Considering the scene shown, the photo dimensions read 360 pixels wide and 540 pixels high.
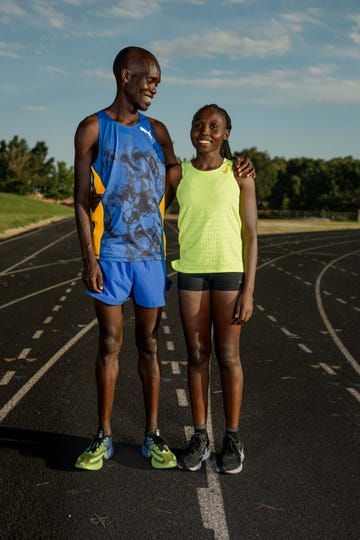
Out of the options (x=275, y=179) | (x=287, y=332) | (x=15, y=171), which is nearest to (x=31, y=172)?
(x=15, y=171)

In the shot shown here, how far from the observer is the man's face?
4.52 meters

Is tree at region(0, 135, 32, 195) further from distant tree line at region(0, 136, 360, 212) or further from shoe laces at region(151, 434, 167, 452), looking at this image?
shoe laces at region(151, 434, 167, 452)

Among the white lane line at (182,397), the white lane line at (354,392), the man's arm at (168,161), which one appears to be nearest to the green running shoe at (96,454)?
the white lane line at (182,397)

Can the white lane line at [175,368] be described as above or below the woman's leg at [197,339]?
below

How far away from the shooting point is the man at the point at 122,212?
453cm

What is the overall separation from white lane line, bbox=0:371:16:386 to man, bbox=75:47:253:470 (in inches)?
104

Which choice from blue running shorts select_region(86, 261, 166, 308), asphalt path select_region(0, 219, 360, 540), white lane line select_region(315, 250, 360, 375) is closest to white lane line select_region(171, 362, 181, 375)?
asphalt path select_region(0, 219, 360, 540)

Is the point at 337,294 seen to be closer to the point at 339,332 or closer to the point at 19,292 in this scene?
the point at 339,332

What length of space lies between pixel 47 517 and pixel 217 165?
101 inches

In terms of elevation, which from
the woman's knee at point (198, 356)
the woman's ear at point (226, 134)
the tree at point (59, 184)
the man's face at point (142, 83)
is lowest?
the tree at point (59, 184)

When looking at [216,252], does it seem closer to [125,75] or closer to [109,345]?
[109,345]

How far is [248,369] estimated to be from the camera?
7965 mm

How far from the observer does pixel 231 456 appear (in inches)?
185

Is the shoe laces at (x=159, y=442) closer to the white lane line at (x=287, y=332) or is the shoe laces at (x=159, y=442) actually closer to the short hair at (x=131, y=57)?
the short hair at (x=131, y=57)
